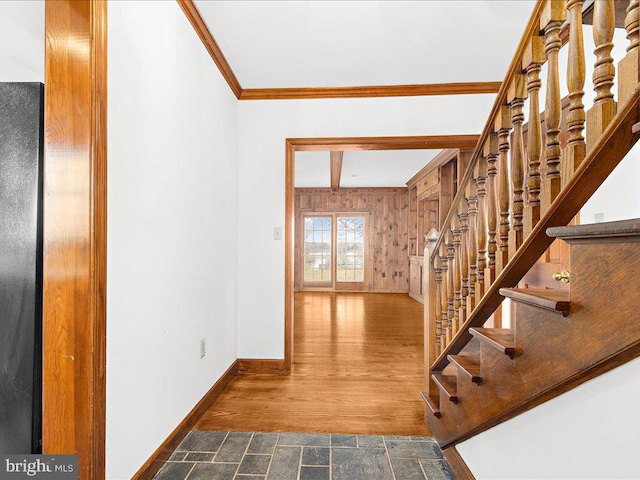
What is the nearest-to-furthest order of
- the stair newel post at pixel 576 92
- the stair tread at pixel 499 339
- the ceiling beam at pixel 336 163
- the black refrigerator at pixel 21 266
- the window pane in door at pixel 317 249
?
the stair newel post at pixel 576 92
the stair tread at pixel 499 339
the black refrigerator at pixel 21 266
the ceiling beam at pixel 336 163
the window pane in door at pixel 317 249

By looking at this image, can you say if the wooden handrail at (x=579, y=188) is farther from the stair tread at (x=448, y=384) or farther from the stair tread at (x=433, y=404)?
the stair tread at (x=433, y=404)

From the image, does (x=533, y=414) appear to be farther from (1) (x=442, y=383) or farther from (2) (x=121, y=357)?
(2) (x=121, y=357)

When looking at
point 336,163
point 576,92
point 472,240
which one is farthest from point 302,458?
point 336,163

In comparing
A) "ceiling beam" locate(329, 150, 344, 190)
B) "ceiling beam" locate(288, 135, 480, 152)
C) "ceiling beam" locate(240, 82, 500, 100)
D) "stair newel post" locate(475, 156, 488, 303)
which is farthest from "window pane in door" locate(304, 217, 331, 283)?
"stair newel post" locate(475, 156, 488, 303)

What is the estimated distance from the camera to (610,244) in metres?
0.78

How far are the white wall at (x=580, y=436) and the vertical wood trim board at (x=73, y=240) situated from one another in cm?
154

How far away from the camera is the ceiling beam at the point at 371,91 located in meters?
3.03

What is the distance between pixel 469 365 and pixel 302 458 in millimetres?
1017

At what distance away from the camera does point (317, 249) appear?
8250mm

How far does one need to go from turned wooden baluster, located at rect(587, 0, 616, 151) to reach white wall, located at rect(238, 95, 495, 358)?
A: 2262 millimetres

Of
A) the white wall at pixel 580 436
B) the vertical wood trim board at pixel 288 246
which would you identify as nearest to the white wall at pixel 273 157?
the vertical wood trim board at pixel 288 246

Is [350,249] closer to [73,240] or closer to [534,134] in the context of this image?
[534,134]

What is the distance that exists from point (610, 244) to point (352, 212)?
7332 millimetres

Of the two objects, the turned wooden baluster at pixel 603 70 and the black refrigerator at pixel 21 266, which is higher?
the turned wooden baluster at pixel 603 70
